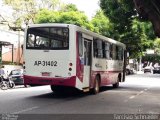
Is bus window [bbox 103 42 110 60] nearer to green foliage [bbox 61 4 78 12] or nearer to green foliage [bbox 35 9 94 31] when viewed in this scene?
green foliage [bbox 35 9 94 31]

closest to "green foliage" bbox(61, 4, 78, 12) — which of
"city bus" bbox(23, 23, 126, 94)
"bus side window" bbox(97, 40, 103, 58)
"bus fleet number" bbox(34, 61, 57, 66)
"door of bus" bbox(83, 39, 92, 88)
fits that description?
"bus side window" bbox(97, 40, 103, 58)

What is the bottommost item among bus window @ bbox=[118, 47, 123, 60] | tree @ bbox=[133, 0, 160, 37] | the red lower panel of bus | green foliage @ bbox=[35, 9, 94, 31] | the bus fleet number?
the red lower panel of bus

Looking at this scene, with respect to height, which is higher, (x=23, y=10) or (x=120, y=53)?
(x=23, y=10)

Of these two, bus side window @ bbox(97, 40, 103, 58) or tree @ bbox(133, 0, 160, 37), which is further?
bus side window @ bbox(97, 40, 103, 58)

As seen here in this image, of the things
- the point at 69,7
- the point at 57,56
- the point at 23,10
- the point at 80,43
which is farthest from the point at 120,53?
the point at 69,7

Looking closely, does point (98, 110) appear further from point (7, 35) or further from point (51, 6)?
point (51, 6)

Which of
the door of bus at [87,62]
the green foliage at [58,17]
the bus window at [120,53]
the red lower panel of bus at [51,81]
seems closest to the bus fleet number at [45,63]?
the red lower panel of bus at [51,81]

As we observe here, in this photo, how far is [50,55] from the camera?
19.0 metres

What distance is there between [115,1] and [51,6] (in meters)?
23.3

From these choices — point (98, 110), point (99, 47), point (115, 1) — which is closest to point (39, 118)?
point (98, 110)

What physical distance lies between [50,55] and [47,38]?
784 millimetres

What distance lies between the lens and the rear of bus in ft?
61.5

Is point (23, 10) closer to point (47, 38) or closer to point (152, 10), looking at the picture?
point (47, 38)

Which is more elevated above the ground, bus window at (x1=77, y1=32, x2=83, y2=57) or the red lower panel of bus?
bus window at (x1=77, y1=32, x2=83, y2=57)
